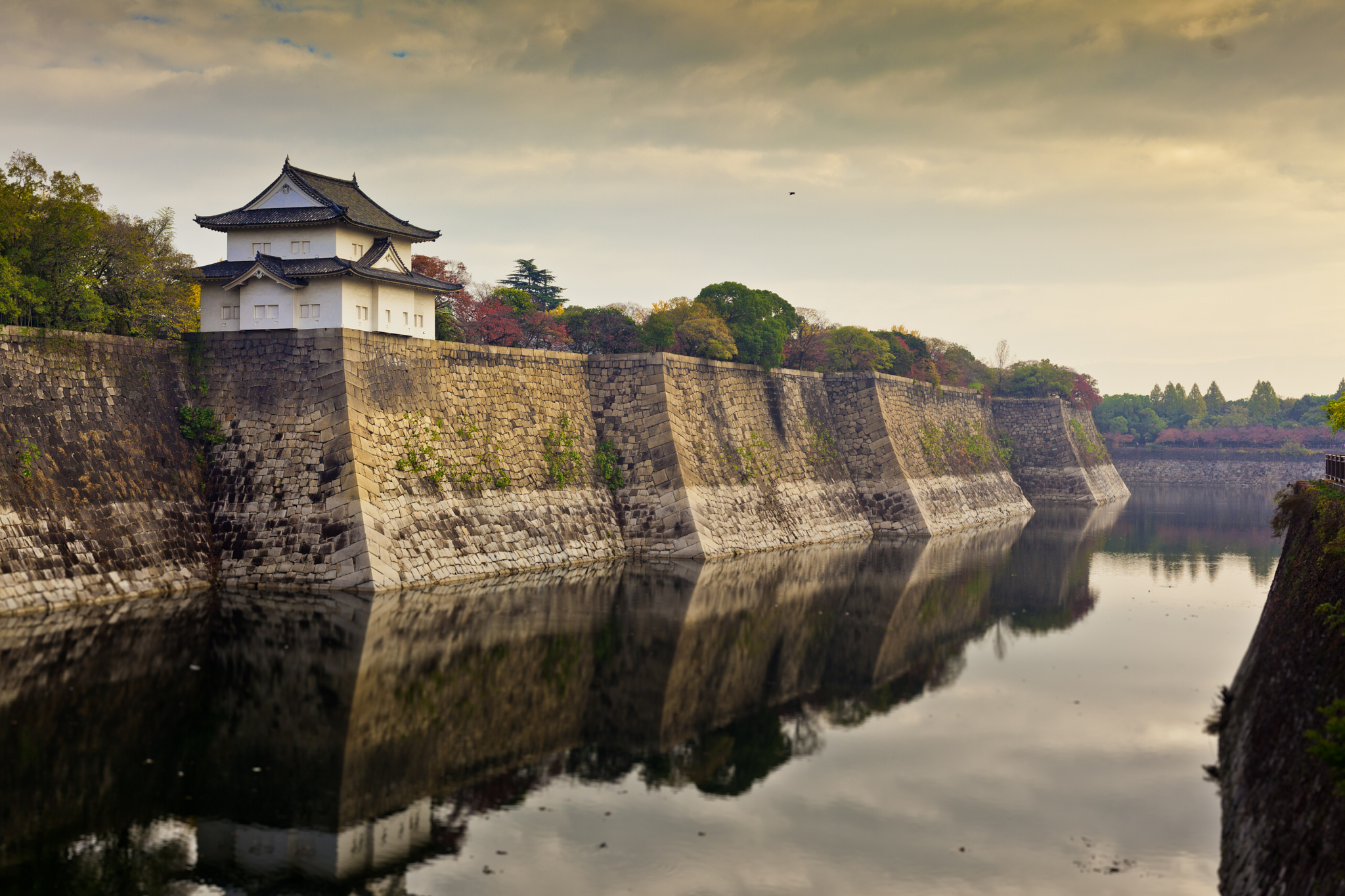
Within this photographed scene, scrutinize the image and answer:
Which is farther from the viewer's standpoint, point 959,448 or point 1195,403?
point 1195,403

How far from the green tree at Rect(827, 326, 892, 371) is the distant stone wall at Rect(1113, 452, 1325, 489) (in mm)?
46309

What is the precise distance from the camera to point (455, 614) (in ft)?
65.1

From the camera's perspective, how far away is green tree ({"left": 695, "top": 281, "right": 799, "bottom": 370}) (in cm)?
3969

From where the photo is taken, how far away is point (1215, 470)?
86875mm

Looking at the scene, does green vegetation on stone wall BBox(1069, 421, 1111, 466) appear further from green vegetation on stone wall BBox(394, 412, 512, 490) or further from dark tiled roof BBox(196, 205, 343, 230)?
dark tiled roof BBox(196, 205, 343, 230)

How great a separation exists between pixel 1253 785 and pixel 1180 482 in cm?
8656

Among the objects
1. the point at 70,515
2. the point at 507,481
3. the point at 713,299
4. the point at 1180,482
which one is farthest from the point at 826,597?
the point at 1180,482

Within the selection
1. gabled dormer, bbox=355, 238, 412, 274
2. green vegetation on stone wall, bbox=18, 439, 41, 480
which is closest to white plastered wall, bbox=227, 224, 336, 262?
gabled dormer, bbox=355, 238, 412, 274

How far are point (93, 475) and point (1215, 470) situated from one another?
289ft

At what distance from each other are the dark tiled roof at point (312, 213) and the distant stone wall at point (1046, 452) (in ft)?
152

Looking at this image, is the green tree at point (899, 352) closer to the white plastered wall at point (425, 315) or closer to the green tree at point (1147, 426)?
the white plastered wall at point (425, 315)

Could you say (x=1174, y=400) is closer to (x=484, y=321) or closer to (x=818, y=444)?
(x=818, y=444)

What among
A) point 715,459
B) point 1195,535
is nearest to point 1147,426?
point 1195,535

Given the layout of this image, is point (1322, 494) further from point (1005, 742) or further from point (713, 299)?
point (713, 299)
